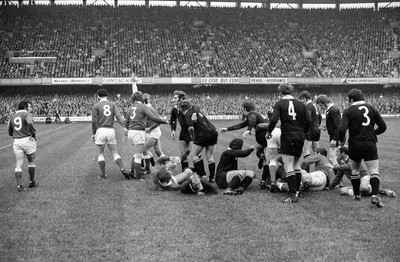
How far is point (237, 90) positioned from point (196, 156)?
45.9 meters

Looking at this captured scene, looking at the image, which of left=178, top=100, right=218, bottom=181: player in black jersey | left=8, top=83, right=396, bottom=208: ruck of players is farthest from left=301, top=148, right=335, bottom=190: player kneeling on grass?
left=178, top=100, right=218, bottom=181: player in black jersey

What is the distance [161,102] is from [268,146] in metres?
44.2

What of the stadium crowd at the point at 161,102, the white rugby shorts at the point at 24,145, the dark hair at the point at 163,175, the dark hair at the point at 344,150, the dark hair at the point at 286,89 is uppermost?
the dark hair at the point at 286,89

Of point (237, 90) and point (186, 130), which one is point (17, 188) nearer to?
point (186, 130)

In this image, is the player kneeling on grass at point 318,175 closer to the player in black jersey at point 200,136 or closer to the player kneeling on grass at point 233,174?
the player kneeling on grass at point 233,174

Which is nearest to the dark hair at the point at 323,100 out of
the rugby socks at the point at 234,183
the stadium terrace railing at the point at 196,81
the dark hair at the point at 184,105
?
the rugby socks at the point at 234,183

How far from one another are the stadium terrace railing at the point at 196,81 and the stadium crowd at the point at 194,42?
65 cm

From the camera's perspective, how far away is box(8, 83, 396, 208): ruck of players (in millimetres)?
8766

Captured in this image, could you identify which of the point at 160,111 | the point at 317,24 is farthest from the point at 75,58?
the point at 317,24

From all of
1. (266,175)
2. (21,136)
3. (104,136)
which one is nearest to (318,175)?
(266,175)

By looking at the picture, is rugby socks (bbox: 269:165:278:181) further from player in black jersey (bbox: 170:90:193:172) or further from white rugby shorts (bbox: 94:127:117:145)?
white rugby shorts (bbox: 94:127:117:145)

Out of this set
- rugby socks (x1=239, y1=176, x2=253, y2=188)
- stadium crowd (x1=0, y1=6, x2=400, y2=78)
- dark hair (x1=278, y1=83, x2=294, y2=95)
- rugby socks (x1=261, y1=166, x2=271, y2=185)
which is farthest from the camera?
stadium crowd (x1=0, y1=6, x2=400, y2=78)

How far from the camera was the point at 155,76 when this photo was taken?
2111 inches

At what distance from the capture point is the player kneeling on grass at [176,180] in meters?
10.0
